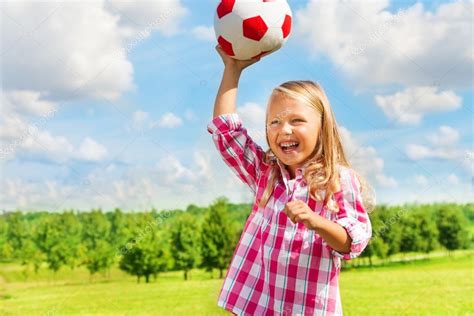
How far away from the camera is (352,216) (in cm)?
256

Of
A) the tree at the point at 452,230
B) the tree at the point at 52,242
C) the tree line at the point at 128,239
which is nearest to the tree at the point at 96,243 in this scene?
the tree line at the point at 128,239

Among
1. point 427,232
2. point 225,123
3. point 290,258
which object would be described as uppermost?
point 427,232

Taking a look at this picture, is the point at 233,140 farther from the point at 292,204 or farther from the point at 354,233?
the point at 354,233

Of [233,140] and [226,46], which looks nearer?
[233,140]

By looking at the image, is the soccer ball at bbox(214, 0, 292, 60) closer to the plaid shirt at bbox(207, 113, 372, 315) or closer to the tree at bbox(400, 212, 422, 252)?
the plaid shirt at bbox(207, 113, 372, 315)

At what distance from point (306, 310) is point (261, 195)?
0.60 metres

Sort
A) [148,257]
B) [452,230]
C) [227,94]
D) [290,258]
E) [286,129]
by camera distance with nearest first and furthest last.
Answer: [290,258]
[286,129]
[227,94]
[148,257]
[452,230]

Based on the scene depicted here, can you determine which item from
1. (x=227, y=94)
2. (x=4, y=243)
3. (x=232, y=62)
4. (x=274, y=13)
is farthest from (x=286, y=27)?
(x=4, y=243)

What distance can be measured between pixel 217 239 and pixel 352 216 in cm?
1989

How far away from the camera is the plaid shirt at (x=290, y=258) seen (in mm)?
2604

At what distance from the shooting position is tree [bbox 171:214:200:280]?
871 inches

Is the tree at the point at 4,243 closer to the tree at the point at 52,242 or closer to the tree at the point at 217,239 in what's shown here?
the tree at the point at 52,242

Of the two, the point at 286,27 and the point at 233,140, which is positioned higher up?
the point at 286,27

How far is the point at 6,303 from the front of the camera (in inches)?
774
